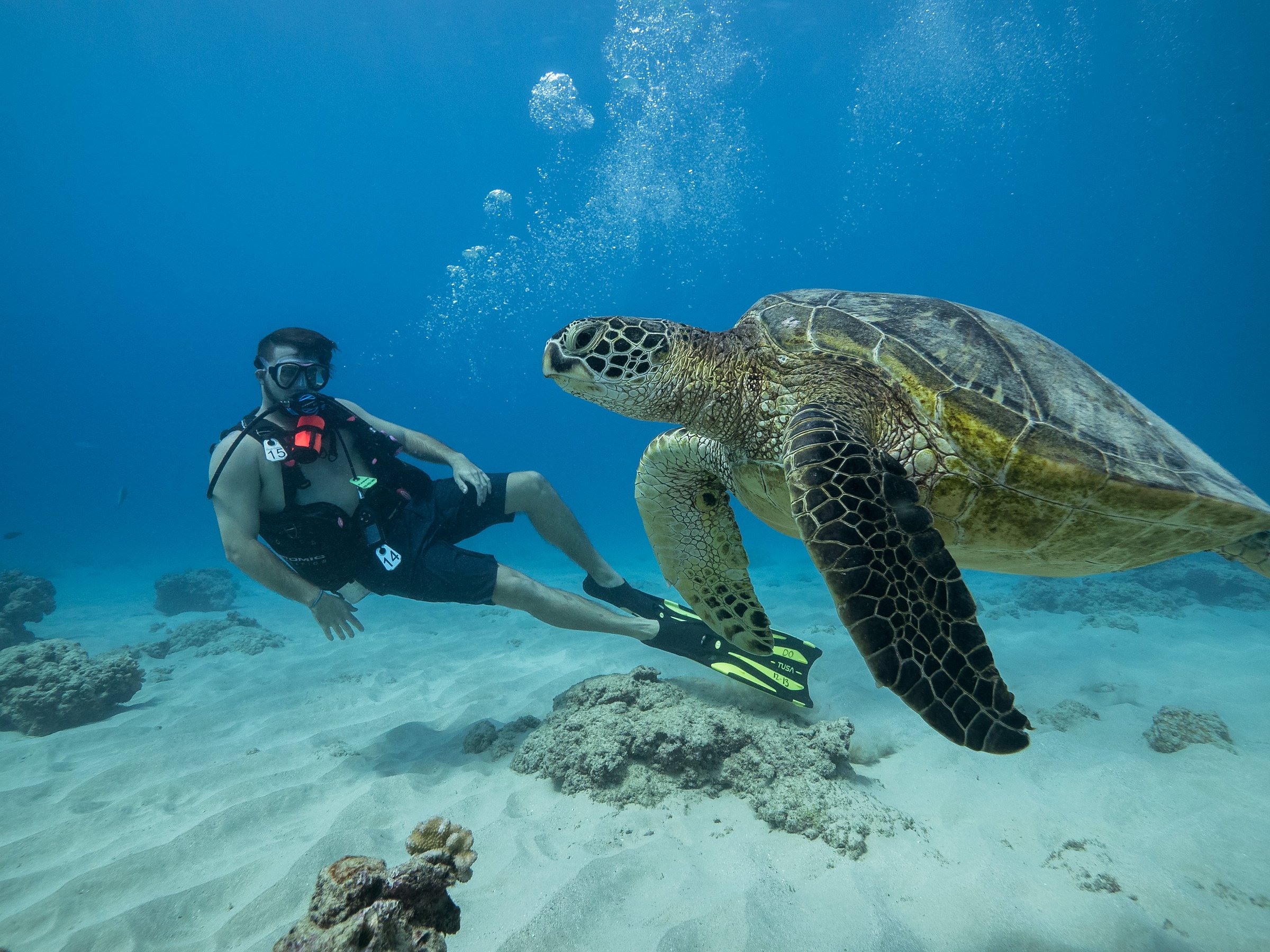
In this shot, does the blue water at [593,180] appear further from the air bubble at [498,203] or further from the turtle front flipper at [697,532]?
the turtle front flipper at [697,532]

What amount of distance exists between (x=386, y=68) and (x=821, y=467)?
6446 cm

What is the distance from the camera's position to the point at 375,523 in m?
4.83

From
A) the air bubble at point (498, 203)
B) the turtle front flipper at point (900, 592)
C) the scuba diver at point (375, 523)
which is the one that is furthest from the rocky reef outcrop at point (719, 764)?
the air bubble at point (498, 203)

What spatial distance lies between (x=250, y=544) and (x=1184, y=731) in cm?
724

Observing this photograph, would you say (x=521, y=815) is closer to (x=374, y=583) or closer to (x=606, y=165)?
(x=374, y=583)

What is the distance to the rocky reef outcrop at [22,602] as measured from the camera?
9023mm

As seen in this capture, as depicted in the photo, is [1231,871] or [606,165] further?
[606,165]

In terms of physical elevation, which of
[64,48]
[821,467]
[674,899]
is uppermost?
[64,48]

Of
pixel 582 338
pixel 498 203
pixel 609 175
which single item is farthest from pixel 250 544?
pixel 498 203

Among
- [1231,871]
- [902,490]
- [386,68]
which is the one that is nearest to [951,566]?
[902,490]

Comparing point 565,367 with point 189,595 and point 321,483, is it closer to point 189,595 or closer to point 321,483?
point 321,483

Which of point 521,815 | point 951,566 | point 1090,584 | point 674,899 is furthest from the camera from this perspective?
point 1090,584

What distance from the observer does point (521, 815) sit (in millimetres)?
2893

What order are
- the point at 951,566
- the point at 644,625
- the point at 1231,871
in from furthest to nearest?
the point at 644,625, the point at 1231,871, the point at 951,566
